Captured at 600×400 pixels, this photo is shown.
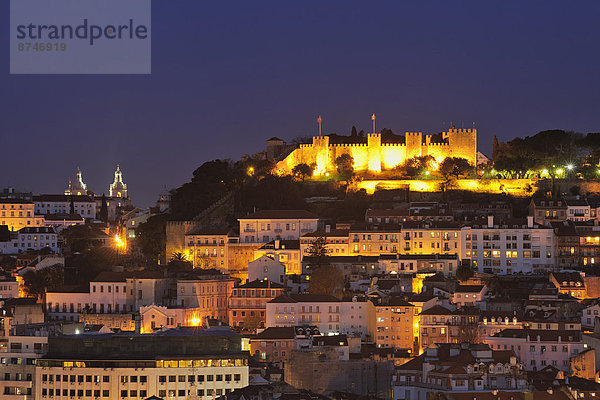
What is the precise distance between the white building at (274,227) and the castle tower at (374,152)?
12.3m

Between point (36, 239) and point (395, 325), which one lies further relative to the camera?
point (36, 239)

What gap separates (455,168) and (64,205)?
29.7 m

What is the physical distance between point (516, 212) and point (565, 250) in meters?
7.30

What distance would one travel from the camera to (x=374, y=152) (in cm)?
7794

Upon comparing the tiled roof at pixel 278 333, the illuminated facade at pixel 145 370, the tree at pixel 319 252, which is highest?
the tree at pixel 319 252

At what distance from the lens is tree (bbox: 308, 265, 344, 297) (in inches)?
2299

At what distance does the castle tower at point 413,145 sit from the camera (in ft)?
254

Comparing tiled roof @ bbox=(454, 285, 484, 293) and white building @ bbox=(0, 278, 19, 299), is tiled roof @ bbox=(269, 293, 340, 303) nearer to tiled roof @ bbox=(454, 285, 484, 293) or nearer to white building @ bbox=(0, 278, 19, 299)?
tiled roof @ bbox=(454, 285, 484, 293)

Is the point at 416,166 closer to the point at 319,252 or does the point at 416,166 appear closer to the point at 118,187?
the point at 319,252

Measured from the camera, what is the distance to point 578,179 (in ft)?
234

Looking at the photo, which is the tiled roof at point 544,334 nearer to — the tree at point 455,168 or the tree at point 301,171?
the tree at point 455,168

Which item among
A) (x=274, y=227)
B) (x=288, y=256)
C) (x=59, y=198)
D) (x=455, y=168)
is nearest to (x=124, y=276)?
(x=288, y=256)

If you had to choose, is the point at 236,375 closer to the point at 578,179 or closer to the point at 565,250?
the point at 565,250

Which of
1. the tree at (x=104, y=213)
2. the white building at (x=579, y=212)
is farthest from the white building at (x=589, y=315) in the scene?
the tree at (x=104, y=213)
